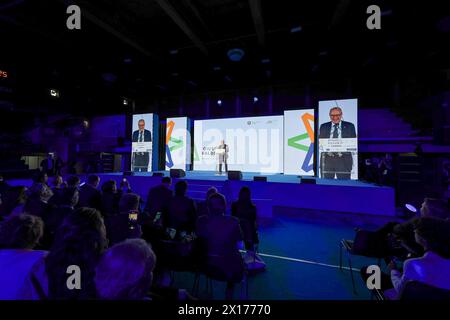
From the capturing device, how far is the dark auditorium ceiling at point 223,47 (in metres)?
5.64

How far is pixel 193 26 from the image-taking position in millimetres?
6391

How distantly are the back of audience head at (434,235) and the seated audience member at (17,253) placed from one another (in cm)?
286

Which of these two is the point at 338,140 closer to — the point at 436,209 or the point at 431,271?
the point at 436,209

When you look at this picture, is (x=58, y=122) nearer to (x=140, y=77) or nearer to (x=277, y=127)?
(x=140, y=77)

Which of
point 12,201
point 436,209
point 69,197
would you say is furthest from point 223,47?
point 436,209

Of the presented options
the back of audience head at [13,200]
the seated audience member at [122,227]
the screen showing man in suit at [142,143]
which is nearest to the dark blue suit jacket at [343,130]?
the seated audience member at [122,227]

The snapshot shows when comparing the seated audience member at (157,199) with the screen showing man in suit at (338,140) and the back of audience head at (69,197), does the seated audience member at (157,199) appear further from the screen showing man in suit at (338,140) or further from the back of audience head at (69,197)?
the screen showing man in suit at (338,140)

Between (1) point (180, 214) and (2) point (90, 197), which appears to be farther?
(2) point (90, 197)

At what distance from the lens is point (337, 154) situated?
7562 mm

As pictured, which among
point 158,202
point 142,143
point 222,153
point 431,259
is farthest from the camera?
point 142,143

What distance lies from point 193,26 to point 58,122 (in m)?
13.8

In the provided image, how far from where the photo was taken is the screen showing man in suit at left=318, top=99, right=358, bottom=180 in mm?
7340

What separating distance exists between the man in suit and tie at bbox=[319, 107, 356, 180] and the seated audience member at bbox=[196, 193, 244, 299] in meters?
6.83

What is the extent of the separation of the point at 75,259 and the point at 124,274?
1.87 feet
